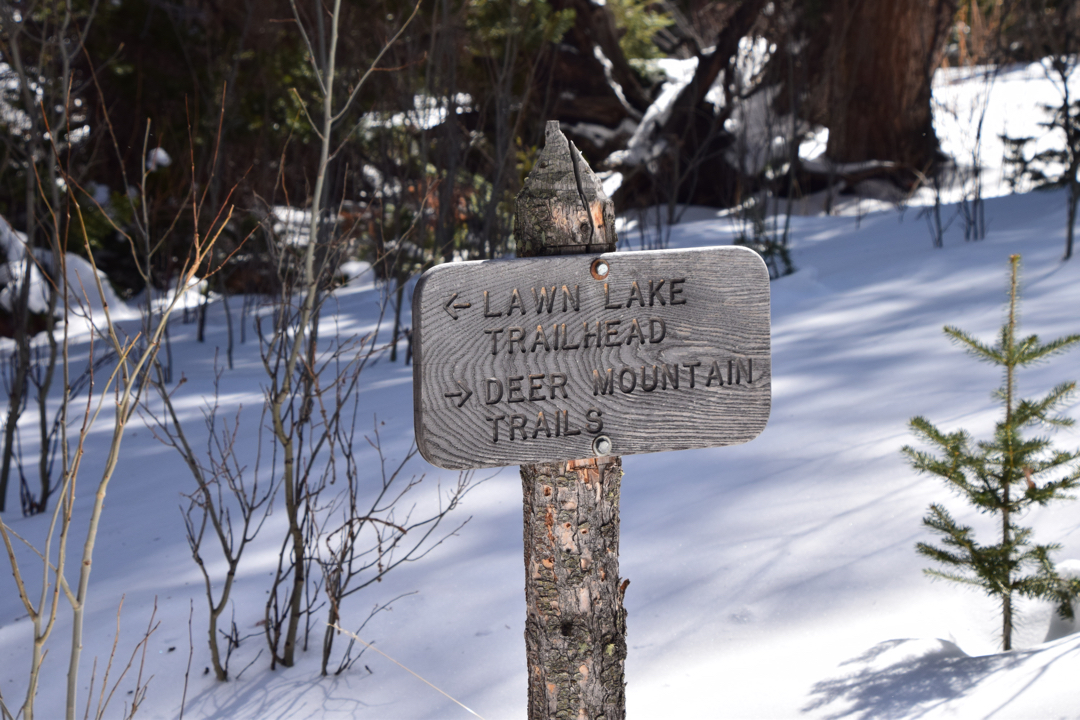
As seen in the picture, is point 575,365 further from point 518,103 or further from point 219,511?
point 518,103

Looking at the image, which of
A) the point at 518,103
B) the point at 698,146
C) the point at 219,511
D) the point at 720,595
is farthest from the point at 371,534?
the point at 698,146

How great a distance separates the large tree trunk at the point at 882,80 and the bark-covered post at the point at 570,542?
886cm

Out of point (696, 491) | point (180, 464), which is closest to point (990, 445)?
point (696, 491)

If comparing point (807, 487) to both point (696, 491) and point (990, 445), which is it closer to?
point (696, 491)

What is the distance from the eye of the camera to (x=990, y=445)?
2.15m

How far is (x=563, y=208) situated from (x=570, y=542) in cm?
57

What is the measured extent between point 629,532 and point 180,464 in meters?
2.42

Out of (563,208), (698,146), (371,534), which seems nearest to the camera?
(563,208)

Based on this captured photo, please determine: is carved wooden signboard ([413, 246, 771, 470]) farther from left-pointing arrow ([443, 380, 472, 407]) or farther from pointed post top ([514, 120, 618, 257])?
pointed post top ([514, 120, 618, 257])

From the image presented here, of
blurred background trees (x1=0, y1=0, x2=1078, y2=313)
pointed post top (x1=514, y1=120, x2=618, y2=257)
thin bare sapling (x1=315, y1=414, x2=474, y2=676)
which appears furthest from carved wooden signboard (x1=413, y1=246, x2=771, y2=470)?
blurred background trees (x1=0, y1=0, x2=1078, y2=313)

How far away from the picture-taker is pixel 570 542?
1452 millimetres

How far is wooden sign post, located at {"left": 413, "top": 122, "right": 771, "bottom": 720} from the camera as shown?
1.27 metres

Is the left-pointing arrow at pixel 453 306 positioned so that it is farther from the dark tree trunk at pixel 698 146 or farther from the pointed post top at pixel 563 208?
the dark tree trunk at pixel 698 146

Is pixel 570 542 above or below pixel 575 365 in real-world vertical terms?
below
